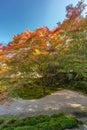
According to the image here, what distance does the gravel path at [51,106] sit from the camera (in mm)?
7954

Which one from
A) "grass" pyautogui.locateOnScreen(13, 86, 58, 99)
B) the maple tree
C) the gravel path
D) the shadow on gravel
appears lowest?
the shadow on gravel

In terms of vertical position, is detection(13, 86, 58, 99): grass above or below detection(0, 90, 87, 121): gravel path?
above

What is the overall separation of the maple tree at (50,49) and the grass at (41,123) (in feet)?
6.53

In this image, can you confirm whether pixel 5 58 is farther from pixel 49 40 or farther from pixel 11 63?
pixel 49 40

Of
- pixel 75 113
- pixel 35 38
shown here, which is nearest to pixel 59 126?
pixel 75 113

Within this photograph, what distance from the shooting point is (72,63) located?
8445 mm

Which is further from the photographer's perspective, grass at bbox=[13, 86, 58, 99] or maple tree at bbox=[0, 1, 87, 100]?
grass at bbox=[13, 86, 58, 99]

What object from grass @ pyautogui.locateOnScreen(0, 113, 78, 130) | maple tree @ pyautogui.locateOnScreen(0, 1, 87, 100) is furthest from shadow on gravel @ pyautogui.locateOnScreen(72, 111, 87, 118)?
maple tree @ pyautogui.locateOnScreen(0, 1, 87, 100)

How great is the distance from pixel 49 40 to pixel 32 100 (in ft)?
9.20

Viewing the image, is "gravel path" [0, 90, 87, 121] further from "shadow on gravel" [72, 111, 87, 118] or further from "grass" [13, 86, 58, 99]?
"grass" [13, 86, 58, 99]

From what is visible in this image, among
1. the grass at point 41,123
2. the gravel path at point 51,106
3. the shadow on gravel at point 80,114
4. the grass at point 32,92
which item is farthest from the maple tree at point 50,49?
the grass at point 41,123

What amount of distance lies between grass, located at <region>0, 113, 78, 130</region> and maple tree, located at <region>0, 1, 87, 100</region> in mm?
1991

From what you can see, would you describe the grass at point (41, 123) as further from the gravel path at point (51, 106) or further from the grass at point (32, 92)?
the grass at point (32, 92)

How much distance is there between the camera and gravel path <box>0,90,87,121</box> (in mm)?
7954
